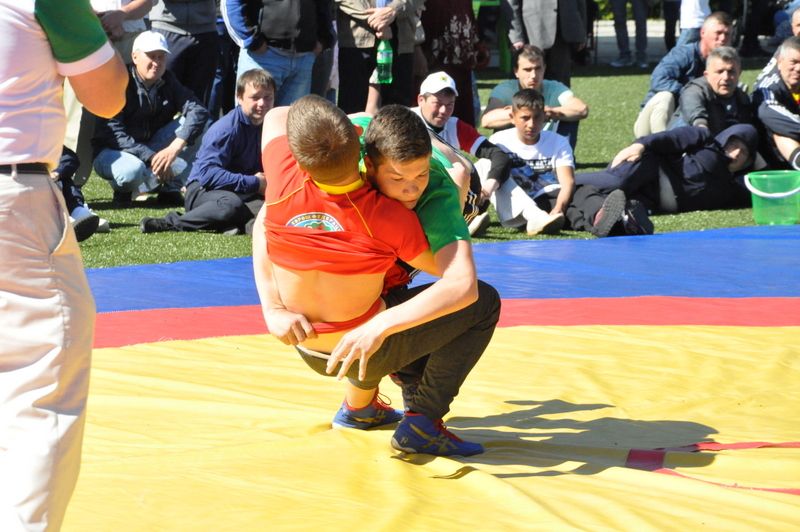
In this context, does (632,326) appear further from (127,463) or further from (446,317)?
(127,463)

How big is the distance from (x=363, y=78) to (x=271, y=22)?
977 mm

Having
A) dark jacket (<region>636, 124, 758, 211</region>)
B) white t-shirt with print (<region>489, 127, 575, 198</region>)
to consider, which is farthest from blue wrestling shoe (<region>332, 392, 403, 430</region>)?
dark jacket (<region>636, 124, 758, 211</region>)

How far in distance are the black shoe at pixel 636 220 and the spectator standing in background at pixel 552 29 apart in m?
2.74

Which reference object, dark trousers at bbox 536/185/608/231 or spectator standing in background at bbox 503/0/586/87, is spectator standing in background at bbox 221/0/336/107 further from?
spectator standing in background at bbox 503/0/586/87

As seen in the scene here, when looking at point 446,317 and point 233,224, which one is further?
point 233,224

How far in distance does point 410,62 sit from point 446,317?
18.5 feet

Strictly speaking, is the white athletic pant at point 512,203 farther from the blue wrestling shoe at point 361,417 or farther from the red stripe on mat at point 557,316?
the blue wrestling shoe at point 361,417

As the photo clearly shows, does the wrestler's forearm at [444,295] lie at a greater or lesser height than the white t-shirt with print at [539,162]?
greater

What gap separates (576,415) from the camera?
12.1 ft

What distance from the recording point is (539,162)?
741cm

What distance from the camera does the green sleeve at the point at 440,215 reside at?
3.08 metres

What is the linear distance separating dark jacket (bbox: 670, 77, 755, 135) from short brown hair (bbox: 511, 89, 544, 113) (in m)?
1.34

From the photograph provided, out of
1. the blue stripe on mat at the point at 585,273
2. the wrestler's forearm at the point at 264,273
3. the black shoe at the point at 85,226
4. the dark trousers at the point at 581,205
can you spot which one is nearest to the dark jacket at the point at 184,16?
the black shoe at the point at 85,226

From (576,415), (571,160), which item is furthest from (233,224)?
(576,415)
